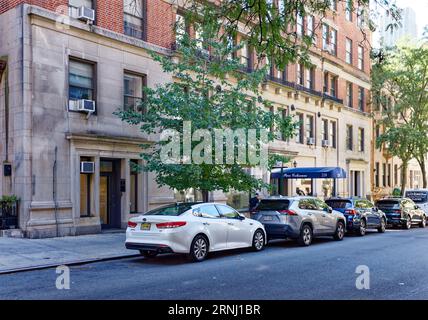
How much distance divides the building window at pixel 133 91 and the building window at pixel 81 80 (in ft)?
5.06

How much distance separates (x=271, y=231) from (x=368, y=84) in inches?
1103

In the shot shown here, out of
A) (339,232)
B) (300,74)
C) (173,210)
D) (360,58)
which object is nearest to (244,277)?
(173,210)

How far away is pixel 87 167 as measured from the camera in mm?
18047

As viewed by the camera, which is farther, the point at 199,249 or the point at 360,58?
the point at 360,58

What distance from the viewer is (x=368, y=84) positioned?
4062cm

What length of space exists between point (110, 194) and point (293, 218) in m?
7.43

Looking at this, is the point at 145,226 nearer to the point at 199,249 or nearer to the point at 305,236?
the point at 199,249

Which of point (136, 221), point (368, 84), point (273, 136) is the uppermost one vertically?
point (368, 84)

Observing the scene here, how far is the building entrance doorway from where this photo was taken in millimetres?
19281

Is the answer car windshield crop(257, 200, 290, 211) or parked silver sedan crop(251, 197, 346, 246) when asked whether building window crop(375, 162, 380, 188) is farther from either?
car windshield crop(257, 200, 290, 211)

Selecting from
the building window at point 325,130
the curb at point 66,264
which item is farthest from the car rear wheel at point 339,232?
the building window at point 325,130

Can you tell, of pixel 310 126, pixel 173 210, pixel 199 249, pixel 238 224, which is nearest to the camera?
pixel 199 249

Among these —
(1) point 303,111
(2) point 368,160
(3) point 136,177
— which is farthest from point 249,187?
(2) point 368,160
